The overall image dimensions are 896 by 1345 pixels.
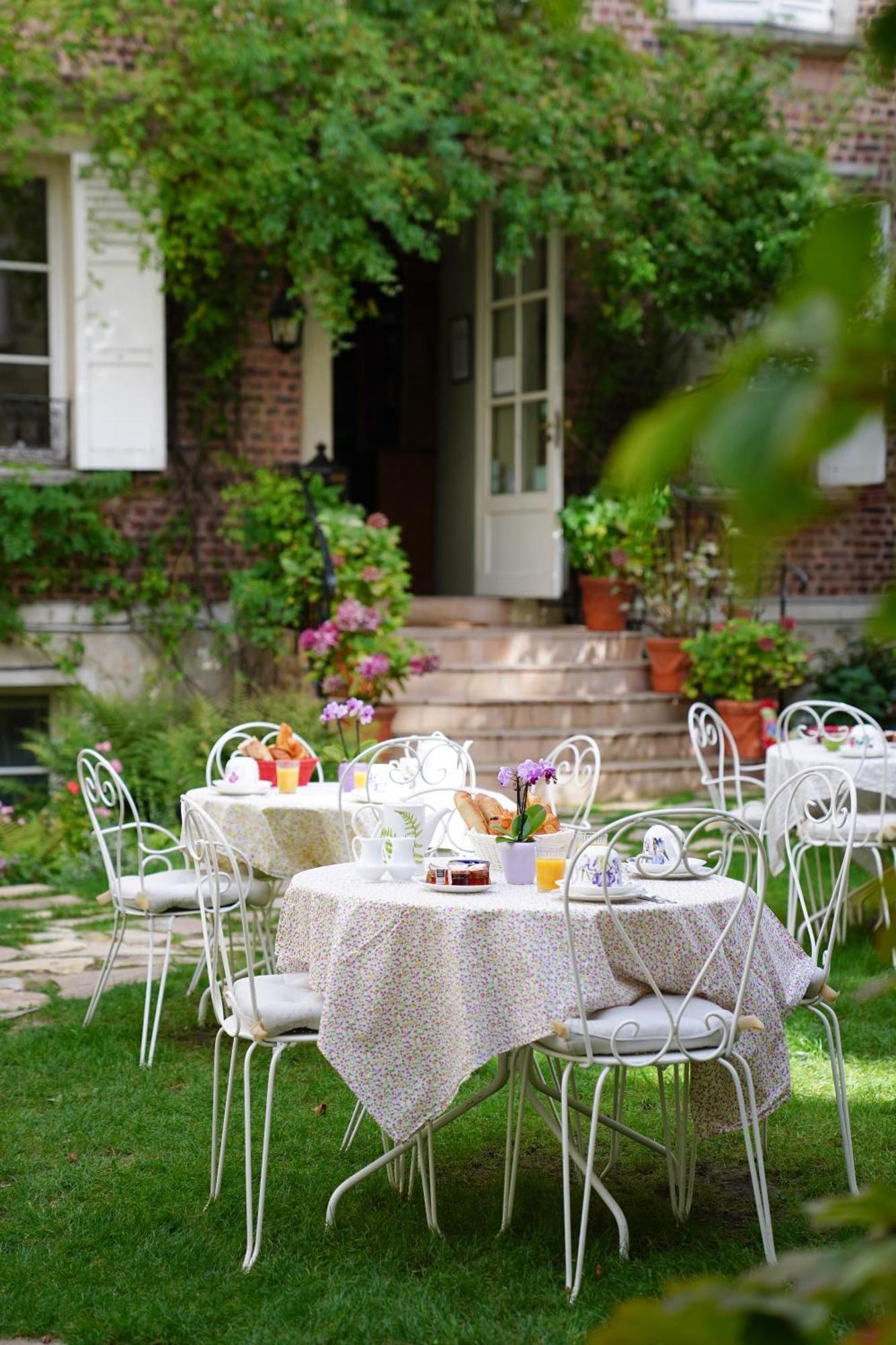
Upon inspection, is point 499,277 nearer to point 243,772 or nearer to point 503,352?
point 503,352

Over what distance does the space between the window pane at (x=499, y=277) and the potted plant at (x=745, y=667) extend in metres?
2.86

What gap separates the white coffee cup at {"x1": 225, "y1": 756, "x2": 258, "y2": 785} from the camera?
528 cm

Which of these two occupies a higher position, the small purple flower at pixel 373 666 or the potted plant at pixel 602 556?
the potted plant at pixel 602 556

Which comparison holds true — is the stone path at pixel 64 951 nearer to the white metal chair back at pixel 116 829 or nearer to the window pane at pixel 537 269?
the white metal chair back at pixel 116 829

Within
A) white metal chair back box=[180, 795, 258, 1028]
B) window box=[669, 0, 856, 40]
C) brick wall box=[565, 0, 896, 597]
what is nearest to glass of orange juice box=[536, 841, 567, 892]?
white metal chair back box=[180, 795, 258, 1028]

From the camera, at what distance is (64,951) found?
622 centimetres

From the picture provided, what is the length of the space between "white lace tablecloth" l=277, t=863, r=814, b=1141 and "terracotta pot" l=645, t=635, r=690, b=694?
6338 millimetres

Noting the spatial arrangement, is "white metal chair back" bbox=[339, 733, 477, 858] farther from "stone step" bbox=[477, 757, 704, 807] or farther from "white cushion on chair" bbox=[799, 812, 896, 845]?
"stone step" bbox=[477, 757, 704, 807]

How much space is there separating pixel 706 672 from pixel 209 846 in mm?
6172

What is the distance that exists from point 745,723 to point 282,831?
4923mm

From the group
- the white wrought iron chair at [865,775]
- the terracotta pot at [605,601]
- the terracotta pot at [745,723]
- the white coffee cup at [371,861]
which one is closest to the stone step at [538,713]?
the terracotta pot at [745,723]

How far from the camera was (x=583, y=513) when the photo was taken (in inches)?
393

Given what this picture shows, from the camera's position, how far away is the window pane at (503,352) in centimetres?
1069

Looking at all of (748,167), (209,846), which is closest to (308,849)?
(209,846)
